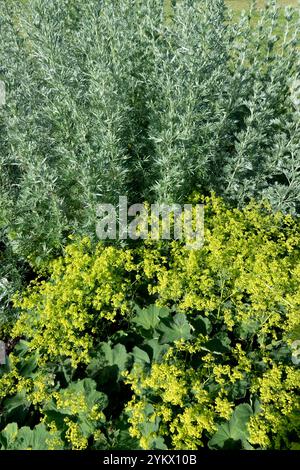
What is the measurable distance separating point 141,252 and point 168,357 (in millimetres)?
1180

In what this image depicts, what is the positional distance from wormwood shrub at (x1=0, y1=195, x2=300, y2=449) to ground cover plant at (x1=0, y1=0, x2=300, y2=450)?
0.02 meters

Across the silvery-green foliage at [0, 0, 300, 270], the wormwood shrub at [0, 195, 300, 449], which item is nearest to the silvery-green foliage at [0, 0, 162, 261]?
the silvery-green foliage at [0, 0, 300, 270]

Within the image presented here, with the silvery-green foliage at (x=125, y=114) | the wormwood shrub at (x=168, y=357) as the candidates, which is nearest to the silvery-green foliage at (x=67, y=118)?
the silvery-green foliage at (x=125, y=114)

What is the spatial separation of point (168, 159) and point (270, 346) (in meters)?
2.05

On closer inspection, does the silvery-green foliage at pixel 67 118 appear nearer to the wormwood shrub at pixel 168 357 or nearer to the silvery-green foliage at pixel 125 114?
the silvery-green foliage at pixel 125 114

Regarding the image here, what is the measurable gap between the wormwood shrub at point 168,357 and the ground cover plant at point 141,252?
18 mm

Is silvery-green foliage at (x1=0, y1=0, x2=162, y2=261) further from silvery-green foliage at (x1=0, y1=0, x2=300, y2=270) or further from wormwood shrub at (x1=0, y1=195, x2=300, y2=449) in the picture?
wormwood shrub at (x1=0, y1=195, x2=300, y2=449)

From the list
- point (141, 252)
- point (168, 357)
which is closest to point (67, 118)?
point (141, 252)

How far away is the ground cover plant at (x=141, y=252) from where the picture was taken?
2.87m

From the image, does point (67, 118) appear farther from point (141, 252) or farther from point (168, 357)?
point (168, 357)

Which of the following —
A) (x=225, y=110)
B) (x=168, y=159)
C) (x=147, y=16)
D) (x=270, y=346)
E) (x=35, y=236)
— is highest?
(x=147, y=16)

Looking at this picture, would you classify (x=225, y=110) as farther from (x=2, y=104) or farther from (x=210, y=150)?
(x=2, y=104)
